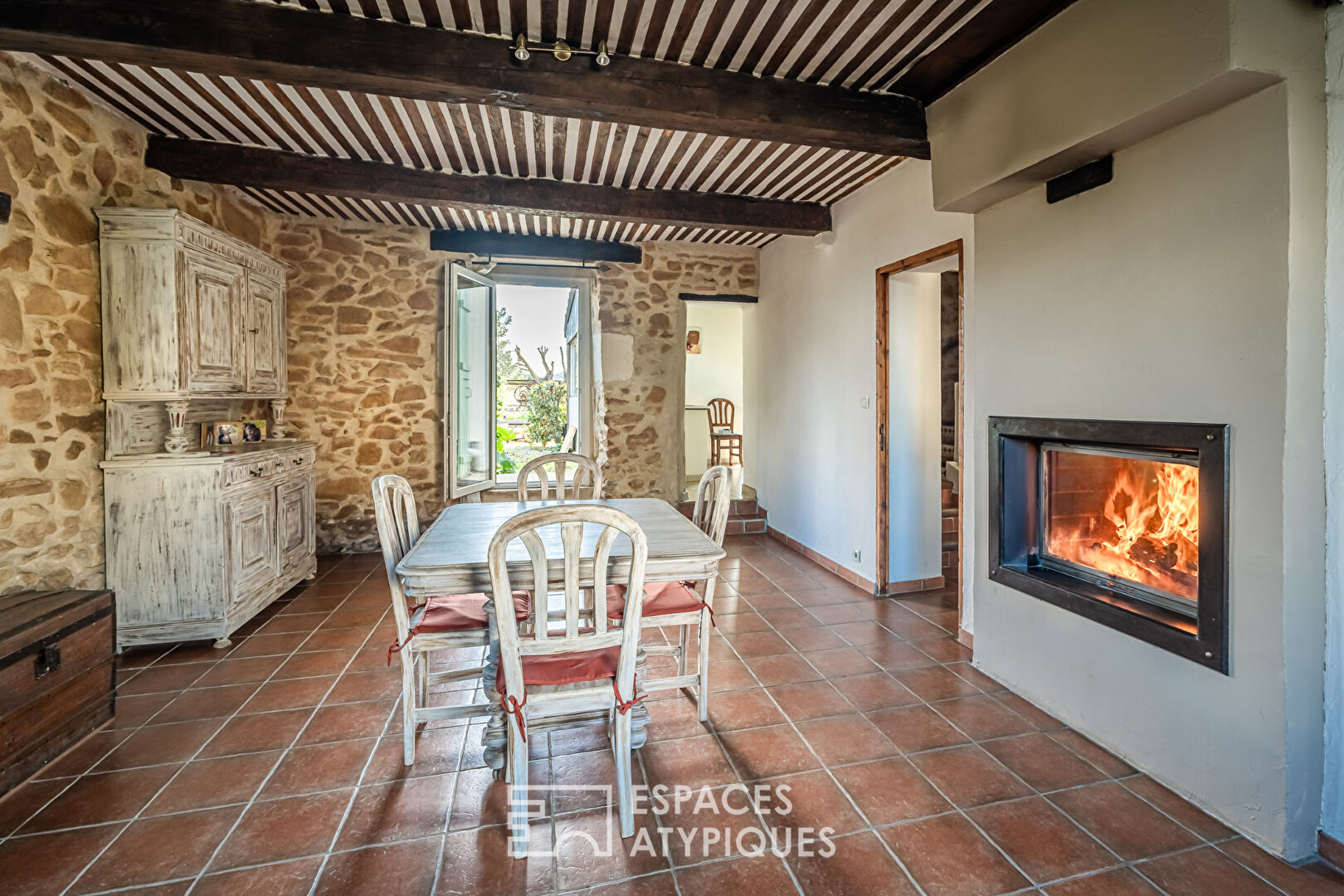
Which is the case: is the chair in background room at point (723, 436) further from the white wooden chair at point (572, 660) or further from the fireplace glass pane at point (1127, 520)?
the white wooden chair at point (572, 660)

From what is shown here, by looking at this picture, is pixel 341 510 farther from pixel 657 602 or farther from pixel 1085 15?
pixel 1085 15

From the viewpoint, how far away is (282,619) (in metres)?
3.47

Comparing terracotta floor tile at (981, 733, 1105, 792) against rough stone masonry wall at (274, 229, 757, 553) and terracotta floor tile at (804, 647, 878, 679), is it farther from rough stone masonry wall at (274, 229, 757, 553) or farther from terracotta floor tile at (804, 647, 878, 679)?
rough stone masonry wall at (274, 229, 757, 553)

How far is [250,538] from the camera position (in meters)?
3.36

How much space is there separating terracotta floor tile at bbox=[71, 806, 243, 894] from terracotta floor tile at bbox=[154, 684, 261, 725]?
69 centimetres

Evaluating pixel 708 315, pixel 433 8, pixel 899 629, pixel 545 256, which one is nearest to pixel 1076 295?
pixel 899 629

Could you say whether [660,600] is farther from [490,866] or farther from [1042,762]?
[1042,762]

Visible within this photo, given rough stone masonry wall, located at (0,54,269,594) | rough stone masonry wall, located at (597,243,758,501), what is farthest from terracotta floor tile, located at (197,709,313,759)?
rough stone masonry wall, located at (597,243,758,501)

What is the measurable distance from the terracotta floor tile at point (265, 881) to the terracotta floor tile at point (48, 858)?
373 millimetres

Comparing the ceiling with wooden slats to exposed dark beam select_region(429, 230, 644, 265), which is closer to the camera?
the ceiling with wooden slats

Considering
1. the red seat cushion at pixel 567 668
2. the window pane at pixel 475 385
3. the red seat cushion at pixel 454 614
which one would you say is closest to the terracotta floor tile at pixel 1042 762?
the red seat cushion at pixel 567 668

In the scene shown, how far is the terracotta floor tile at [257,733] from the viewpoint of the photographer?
85.4 inches

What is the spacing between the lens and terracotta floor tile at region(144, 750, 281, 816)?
1.87 m
